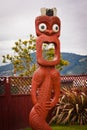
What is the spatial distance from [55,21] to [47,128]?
81.5 inches

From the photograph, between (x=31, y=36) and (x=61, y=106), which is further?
(x=31, y=36)

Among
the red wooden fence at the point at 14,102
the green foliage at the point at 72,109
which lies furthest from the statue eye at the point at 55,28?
the green foliage at the point at 72,109

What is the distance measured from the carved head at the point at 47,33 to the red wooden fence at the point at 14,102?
8.11 feet

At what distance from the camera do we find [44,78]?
23.4 feet

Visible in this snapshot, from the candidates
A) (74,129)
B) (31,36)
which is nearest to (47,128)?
(74,129)

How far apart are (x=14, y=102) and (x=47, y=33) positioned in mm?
3057

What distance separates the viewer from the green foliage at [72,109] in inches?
378

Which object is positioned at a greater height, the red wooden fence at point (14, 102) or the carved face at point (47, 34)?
the carved face at point (47, 34)

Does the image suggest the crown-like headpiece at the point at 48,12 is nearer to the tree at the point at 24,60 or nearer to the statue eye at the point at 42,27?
the statue eye at the point at 42,27

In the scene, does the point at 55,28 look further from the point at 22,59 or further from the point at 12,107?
the point at 22,59

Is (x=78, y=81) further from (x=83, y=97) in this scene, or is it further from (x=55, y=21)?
(x=55, y=21)

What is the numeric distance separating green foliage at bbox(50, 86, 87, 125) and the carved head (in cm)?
269

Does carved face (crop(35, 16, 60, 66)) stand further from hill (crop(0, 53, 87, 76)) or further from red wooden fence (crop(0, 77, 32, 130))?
hill (crop(0, 53, 87, 76))

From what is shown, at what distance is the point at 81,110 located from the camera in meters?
9.77
